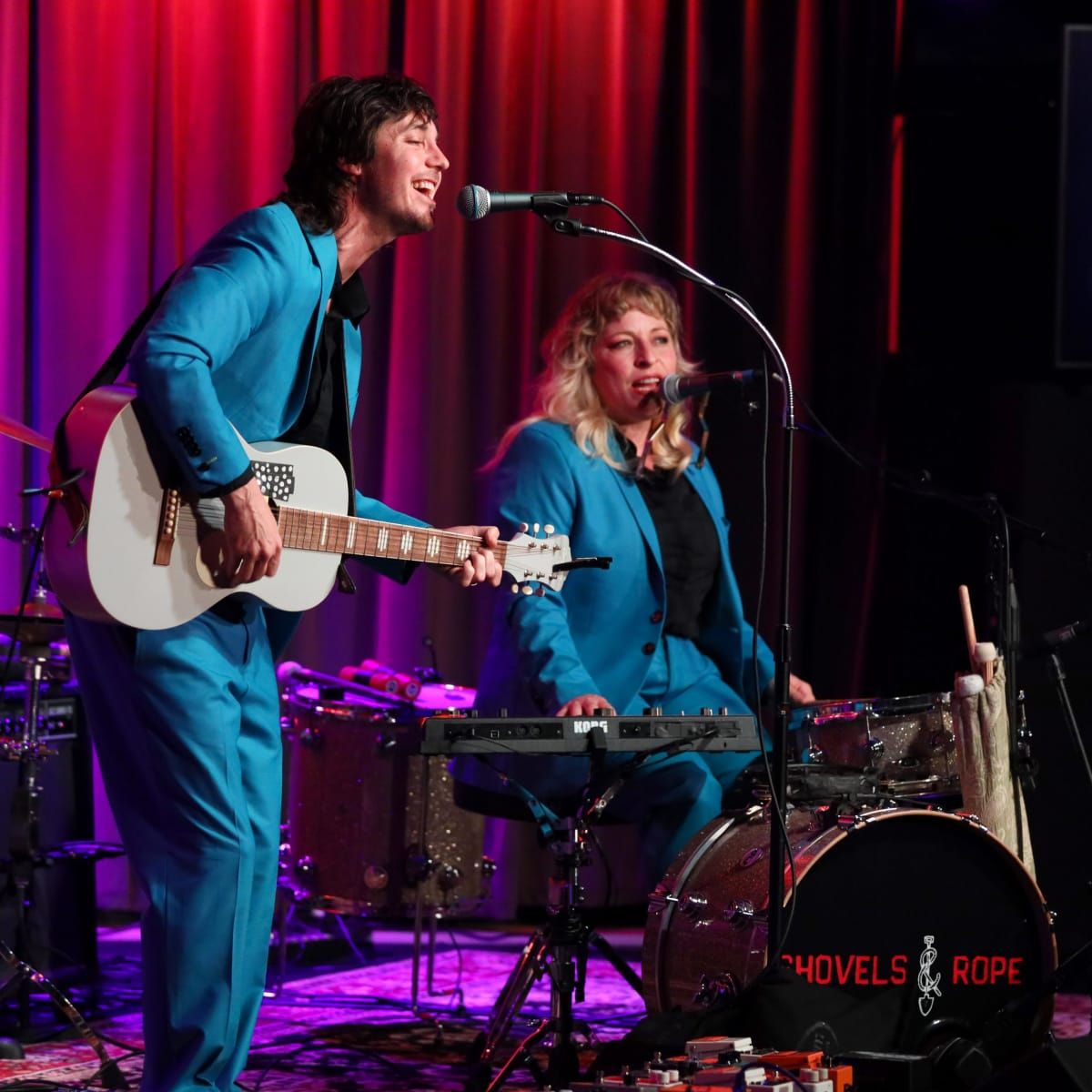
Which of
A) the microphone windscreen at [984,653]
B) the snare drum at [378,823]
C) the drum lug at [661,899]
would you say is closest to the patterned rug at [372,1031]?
the snare drum at [378,823]

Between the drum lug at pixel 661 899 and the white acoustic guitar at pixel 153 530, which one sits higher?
the white acoustic guitar at pixel 153 530

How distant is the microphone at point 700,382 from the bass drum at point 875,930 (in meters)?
0.93

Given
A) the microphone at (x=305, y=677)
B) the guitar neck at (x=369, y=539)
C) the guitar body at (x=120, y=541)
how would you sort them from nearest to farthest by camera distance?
the guitar body at (x=120, y=541) < the guitar neck at (x=369, y=539) < the microphone at (x=305, y=677)

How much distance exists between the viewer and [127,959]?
205 inches

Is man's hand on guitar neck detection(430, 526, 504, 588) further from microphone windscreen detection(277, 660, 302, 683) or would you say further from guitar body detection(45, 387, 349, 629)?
microphone windscreen detection(277, 660, 302, 683)

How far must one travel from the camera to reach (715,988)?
10.7ft

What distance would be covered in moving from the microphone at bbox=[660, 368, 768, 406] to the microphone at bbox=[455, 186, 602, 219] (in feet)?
1.69

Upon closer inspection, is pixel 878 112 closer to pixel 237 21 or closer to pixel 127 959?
pixel 237 21

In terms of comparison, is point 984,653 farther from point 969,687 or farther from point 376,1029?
point 376,1029

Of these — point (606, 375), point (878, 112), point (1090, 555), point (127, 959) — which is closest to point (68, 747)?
point (127, 959)

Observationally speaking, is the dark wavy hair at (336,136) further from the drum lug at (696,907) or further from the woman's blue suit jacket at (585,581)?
the drum lug at (696,907)

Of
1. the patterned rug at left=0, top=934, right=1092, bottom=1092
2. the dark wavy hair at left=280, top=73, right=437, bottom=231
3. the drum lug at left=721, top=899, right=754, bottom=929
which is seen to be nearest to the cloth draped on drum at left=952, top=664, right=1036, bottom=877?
the drum lug at left=721, top=899, right=754, bottom=929

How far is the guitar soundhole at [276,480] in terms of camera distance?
9.65 feet

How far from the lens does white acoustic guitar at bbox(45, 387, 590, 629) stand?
2.71 m
